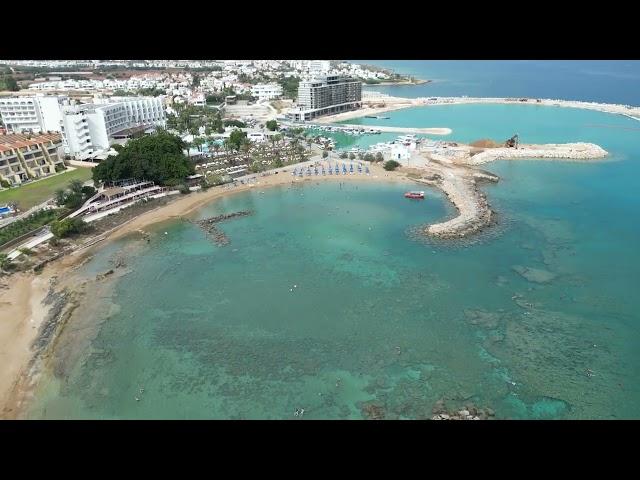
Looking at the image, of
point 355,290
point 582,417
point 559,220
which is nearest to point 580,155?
point 559,220

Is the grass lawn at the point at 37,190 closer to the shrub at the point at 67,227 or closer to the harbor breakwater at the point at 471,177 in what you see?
the shrub at the point at 67,227

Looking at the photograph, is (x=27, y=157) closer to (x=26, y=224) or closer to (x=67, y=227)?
(x=26, y=224)

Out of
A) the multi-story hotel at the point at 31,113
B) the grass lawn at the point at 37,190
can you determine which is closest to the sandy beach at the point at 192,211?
the grass lawn at the point at 37,190

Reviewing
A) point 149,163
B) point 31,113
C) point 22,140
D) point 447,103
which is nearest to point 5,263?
point 149,163

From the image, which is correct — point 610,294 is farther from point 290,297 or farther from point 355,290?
point 290,297

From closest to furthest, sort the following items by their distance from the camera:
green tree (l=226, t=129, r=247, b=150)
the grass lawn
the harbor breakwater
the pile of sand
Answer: the harbor breakwater < the grass lawn < green tree (l=226, t=129, r=247, b=150) < the pile of sand

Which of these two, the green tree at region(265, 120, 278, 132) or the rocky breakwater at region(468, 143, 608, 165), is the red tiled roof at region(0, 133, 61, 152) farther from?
the rocky breakwater at region(468, 143, 608, 165)

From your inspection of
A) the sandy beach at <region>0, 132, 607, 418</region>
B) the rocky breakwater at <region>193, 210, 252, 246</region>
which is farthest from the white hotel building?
the rocky breakwater at <region>193, 210, 252, 246</region>
